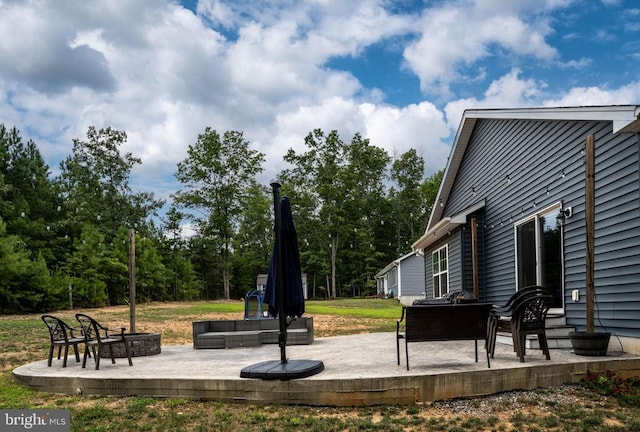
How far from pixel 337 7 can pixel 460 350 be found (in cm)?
855

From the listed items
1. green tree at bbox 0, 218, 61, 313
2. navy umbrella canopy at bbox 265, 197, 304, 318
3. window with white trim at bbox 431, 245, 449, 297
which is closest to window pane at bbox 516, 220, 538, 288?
window with white trim at bbox 431, 245, 449, 297

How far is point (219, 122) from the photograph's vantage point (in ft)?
155

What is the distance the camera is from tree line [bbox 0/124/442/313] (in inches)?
1276

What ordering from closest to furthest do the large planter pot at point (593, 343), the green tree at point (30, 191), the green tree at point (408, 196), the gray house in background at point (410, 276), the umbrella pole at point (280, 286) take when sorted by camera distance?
the umbrella pole at point (280, 286)
the large planter pot at point (593, 343)
the green tree at point (30, 191)
the gray house in background at point (410, 276)
the green tree at point (408, 196)

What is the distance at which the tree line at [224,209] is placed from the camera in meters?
32.4

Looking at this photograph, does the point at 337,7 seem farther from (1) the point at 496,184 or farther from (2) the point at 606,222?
(2) the point at 606,222

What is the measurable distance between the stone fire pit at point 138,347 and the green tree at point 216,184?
36.3m

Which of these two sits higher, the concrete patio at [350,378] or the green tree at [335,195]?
the green tree at [335,195]

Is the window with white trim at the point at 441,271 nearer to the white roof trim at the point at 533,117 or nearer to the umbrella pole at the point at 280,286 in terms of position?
the white roof trim at the point at 533,117

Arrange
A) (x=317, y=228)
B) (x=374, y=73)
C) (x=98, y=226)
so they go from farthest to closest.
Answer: (x=317, y=228) < (x=98, y=226) < (x=374, y=73)

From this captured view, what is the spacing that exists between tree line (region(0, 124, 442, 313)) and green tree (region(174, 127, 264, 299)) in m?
0.09

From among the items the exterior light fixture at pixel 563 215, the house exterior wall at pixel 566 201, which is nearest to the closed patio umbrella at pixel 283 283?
the house exterior wall at pixel 566 201

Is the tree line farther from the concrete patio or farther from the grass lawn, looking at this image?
the grass lawn

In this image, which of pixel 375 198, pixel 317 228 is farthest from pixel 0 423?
pixel 375 198
